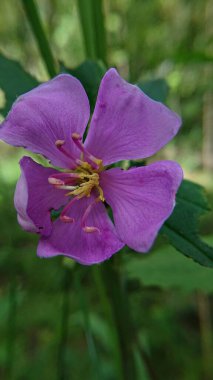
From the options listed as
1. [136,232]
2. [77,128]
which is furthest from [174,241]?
[77,128]

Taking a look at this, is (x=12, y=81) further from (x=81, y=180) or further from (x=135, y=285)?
(x=135, y=285)

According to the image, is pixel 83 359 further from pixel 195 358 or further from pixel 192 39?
pixel 192 39

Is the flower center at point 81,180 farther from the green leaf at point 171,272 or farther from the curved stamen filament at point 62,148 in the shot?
the green leaf at point 171,272

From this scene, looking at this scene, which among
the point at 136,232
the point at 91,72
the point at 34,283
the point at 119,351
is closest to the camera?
the point at 136,232

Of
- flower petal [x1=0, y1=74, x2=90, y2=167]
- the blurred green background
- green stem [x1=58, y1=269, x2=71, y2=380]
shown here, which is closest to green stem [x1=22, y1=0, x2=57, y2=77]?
the blurred green background

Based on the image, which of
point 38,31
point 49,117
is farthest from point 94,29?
point 49,117

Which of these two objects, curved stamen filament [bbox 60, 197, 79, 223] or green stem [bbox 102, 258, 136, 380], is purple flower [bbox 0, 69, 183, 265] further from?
green stem [bbox 102, 258, 136, 380]
